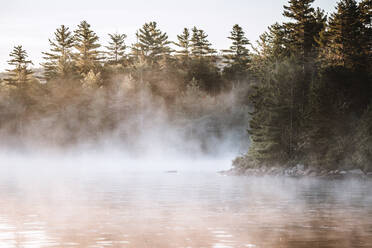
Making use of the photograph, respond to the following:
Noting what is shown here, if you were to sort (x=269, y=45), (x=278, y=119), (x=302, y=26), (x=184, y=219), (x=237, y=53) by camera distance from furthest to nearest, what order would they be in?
(x=237, y=53), (x=269, y=45), (x=302, y=26), (x=278, y=119), (x=184, y=219)

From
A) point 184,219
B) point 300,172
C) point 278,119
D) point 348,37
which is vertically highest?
point 348,37

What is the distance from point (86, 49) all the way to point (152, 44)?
44.8 ft

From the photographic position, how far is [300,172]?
154ft

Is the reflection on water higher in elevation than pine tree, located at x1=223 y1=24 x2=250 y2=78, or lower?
lower

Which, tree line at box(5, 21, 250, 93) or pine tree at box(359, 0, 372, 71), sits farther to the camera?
tree line at box(5, 21, 250, 93)

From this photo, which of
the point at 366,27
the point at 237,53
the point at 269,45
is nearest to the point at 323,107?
the point at 366,27

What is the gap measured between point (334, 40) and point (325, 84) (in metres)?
16.4

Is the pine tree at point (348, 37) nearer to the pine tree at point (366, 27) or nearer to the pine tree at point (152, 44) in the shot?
the pine tree at point (366, 27)

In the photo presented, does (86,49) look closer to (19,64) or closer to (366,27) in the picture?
(19,64)

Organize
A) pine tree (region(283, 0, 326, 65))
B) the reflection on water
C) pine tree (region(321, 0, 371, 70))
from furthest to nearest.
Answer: pine tree (region(283, 0, 326, 65)), pine tree (region(321, 0, 371, 70)), the reflection on water

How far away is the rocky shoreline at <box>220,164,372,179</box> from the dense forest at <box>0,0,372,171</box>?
0.59 meters

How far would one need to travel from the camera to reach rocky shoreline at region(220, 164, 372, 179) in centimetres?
4277

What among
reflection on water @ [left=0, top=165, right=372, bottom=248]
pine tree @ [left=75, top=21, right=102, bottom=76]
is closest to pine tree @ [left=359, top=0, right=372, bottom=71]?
reflection on water @ [left=0, top=165, right=372, bottom=248]

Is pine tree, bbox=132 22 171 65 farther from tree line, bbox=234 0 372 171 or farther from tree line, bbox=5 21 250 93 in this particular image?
tree line, bbox=234 0 372 171
